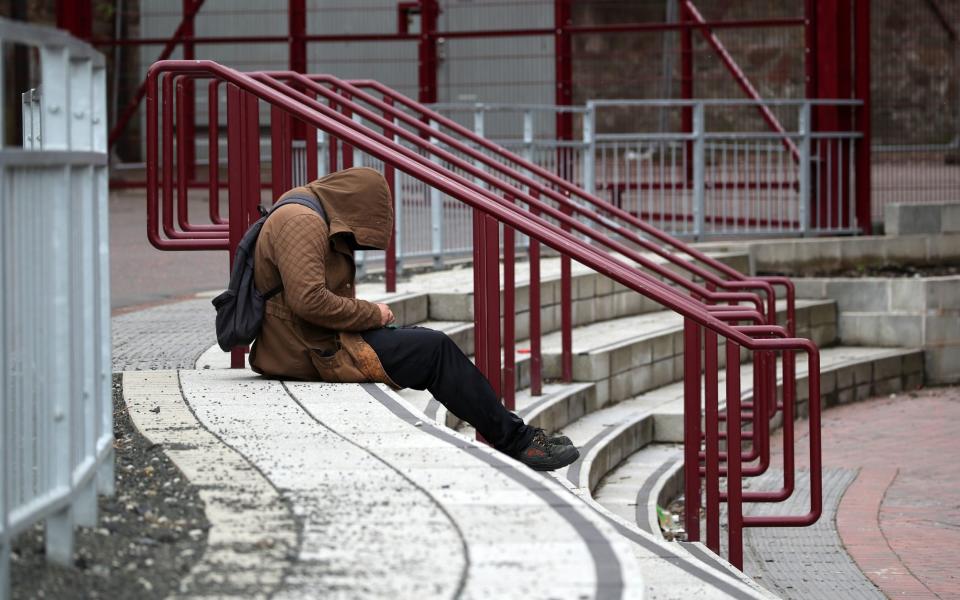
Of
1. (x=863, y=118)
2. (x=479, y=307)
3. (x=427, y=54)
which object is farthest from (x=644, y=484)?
(x=427, y=54)

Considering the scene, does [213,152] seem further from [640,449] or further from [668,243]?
[640,449]

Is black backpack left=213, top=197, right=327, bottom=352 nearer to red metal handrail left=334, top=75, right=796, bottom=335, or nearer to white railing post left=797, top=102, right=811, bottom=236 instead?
red metal handrail left=334, top=75, right=796, bottom=335

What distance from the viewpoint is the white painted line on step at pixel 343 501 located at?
3.26m

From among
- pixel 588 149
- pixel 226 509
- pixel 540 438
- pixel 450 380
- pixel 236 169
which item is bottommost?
pixel 540 438

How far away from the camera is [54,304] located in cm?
332

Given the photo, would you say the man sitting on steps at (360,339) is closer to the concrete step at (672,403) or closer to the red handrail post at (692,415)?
the red handrail post at (692,415)

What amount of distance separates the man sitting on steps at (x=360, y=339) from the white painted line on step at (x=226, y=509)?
1.59ft

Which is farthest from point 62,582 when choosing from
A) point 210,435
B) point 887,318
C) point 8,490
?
point 887,318

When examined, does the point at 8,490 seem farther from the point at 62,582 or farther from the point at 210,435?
the point at 210,435

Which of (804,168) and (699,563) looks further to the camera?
(804,168)

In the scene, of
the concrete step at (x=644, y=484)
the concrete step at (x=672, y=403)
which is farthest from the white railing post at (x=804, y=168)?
the concrete step at (x=644, y=484)

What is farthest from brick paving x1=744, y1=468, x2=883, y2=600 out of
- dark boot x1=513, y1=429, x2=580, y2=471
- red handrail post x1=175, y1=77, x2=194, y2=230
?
red handrail post x1=175, y1=77, x2=194, y2=230

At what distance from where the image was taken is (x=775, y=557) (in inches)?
268

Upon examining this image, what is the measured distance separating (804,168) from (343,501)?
10.0 metres
